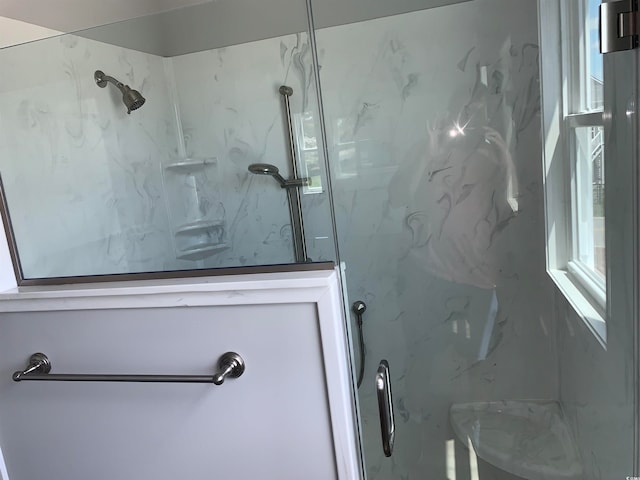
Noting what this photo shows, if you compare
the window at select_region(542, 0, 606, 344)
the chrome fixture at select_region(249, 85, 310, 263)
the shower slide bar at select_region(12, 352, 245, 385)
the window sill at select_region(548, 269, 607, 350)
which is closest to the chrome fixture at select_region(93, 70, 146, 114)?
the chrome fixture at select_region(249, 85, 310, 263)

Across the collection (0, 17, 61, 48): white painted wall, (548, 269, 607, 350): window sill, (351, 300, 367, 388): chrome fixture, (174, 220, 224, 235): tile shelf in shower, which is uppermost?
(0, 17, 61, 48): white painted wall

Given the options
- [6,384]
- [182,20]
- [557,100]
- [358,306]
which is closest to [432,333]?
[358,306]

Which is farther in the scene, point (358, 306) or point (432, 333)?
point (432, 333)

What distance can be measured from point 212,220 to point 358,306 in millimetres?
679

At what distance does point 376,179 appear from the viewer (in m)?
1.72

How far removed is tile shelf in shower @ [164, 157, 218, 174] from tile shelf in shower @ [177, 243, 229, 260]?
1.27 ft

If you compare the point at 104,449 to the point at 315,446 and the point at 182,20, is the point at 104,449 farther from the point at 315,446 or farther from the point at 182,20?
the point at 182,20

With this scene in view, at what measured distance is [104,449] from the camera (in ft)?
4.03

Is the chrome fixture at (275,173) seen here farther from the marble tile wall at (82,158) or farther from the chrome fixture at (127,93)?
the chrome fixture at (127,93)

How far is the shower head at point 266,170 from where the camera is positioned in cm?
179

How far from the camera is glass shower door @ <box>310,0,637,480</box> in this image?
5.05ft

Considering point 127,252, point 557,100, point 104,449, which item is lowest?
point 104,449

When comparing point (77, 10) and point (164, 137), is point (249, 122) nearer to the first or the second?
point (164, 137)

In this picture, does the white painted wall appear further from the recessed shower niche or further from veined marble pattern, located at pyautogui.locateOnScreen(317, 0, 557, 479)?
veined marble pattern, located at pyautogui.locateOnScreen(317, 0, 557, 479)
